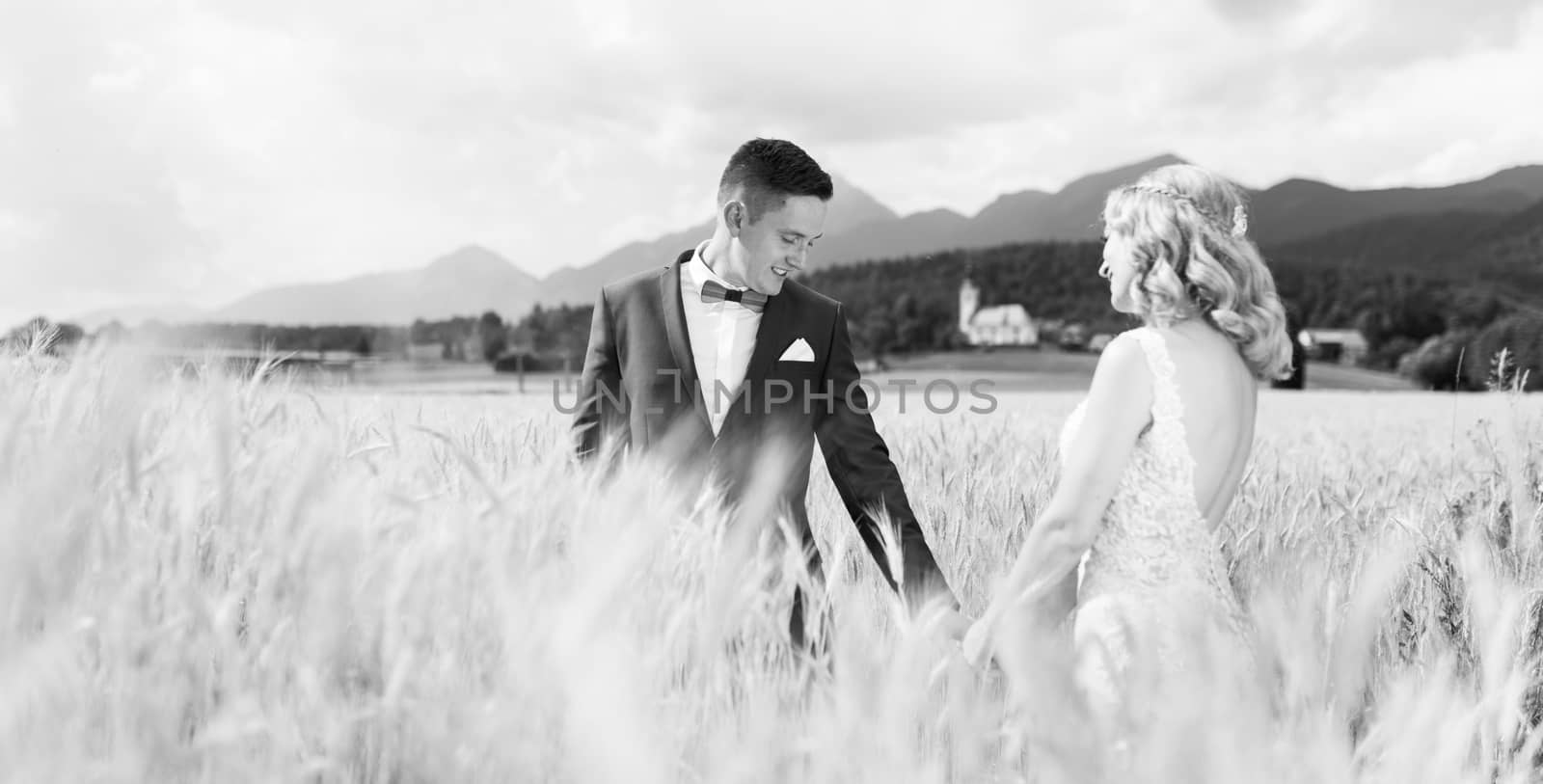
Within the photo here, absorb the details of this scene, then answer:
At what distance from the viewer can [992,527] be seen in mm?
2850

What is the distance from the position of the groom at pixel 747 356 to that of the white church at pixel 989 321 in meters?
113

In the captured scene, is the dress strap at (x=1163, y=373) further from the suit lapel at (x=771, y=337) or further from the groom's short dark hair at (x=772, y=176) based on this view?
the groom's short dark hair at (x=772, y=176)

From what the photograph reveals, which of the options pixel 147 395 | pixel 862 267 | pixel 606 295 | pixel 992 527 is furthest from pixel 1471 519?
pixel 862 267

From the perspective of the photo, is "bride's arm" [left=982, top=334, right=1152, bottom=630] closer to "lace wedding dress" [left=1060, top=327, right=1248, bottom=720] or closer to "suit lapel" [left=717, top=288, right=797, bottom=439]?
"lace wedding dress" [left=1060, top=327, right=1248, bottom=720]

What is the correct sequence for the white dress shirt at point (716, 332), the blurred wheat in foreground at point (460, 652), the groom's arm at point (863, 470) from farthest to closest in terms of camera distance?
the white dress shirt at point (716, 332) < the groom's arm at point (863, 470) < the blurred wheat in foreground at point (460, 652)

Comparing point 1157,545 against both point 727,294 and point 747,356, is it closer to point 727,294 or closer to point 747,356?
point 747,356

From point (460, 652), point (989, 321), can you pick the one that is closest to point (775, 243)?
point (460, 652)

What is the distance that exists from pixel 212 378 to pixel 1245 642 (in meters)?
1.90

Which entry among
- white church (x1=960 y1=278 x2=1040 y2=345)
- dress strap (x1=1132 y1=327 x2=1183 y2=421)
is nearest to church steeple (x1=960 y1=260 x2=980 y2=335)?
white church (x1=960 y1=278 x2=1040 y2=345)

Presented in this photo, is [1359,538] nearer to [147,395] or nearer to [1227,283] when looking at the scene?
[1227,283]

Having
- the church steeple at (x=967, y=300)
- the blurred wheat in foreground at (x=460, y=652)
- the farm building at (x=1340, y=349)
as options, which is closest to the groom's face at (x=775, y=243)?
the blurred wheat in foreground at (x=460, y=652)

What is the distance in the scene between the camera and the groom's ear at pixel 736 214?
277 cm

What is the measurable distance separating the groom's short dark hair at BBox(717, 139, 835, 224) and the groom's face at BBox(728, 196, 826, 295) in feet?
0.08

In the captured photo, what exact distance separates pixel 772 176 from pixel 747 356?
47 centimetres
